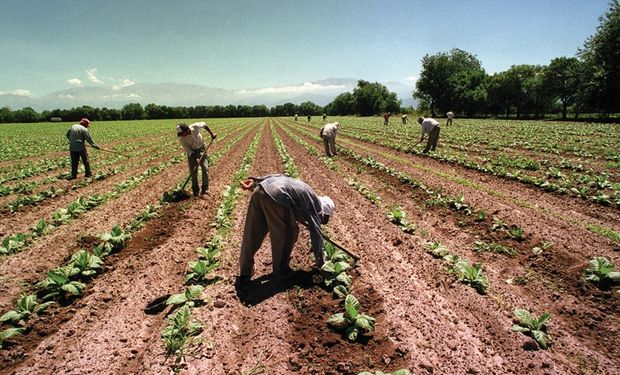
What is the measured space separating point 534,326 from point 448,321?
1.03 metres

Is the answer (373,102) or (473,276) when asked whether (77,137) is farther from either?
(373,102)

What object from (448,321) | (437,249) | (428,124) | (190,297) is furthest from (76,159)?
(428,124)

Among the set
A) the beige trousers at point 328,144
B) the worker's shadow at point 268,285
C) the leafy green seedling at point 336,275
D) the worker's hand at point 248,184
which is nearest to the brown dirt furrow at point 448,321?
the leafy green seedling at point 336,275

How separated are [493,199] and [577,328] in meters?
5.69

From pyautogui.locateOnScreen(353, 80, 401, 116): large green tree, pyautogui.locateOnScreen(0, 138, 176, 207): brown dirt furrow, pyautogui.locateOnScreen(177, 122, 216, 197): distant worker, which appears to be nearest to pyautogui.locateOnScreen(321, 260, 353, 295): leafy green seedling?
pyautogui.locateOnScreen(177, 122, 216, 197): distant worker

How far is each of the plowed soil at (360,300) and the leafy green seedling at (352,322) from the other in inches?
6.1

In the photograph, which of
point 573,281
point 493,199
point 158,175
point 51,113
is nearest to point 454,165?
point 493,199

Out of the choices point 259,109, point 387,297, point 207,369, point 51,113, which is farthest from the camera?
point 259,109

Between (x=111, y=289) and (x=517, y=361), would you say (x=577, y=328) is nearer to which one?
(x=517, y=361)

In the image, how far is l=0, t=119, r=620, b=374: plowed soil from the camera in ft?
12.8

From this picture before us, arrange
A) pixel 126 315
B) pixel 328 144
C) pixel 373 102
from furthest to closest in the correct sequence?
pixel 373 102 < pixel 328 144 < pixel 126 315

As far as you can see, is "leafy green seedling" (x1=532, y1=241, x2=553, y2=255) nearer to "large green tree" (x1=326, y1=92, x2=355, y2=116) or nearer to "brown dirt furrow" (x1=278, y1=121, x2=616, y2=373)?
"brown dirt furrow" (x1=278, y1=121, x2=616, y2=373)

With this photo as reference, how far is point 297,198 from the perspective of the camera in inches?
188

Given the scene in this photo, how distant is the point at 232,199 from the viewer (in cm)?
1000
